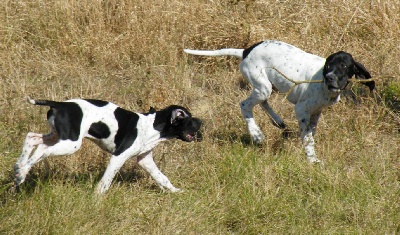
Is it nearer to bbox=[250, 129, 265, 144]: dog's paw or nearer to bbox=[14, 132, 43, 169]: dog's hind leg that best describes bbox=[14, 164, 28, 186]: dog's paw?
bbox=[14, 132, 43, 169]: dog's hind leg

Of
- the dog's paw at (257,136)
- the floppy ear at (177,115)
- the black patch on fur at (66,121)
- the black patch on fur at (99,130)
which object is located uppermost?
the black patch on fur at (66,121)

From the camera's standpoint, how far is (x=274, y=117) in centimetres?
796

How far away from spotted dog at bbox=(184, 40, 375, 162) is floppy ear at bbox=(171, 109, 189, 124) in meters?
1.13

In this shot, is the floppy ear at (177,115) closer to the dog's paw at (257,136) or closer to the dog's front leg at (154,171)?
the dog's front leg at (154,171)

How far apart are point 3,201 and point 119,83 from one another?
331 cm

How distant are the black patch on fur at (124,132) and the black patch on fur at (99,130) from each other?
11 centimetres

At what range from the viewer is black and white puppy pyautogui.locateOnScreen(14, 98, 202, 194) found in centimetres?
609

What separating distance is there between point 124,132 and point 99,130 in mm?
239

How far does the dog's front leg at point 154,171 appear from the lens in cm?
669

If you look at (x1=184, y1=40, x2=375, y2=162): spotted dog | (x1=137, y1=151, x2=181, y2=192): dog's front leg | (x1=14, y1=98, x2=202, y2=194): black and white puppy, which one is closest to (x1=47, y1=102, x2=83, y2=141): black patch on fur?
(x1=14, y1=98, x2=202, y2=194): black and white puppy

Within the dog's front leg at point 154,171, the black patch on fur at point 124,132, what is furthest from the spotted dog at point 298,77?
the black patch on fur at point 124,132

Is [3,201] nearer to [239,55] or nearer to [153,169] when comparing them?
[153,169]

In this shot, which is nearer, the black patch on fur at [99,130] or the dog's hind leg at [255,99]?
the black patch on fur at [99,130]

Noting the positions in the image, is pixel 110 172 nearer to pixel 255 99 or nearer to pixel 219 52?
pixel 255 99
